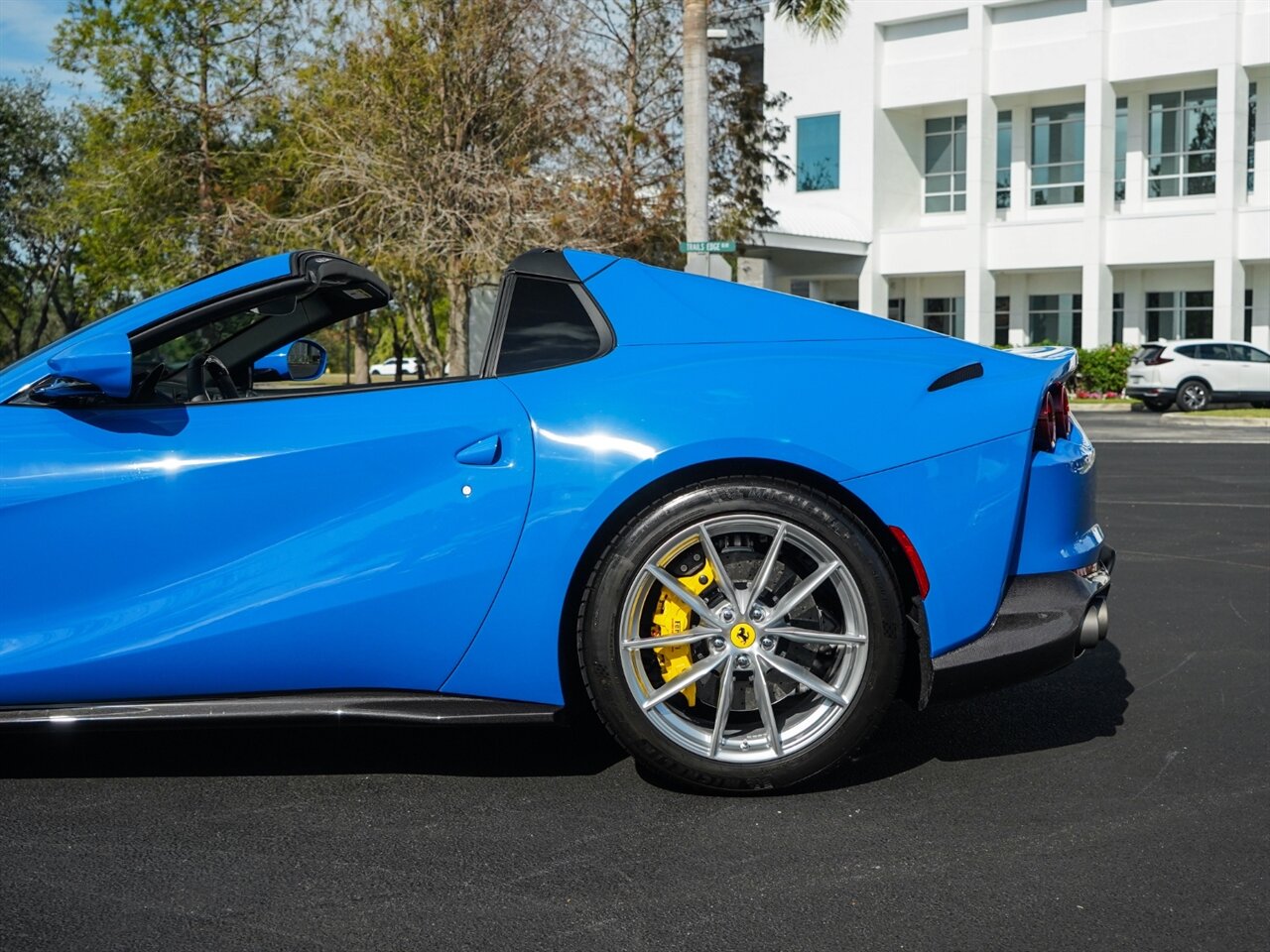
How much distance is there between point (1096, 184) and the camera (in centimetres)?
3722

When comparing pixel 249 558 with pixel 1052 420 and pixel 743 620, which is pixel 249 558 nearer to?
pixel 743 620

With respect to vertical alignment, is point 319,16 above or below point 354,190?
above

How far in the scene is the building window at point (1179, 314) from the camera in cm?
3775

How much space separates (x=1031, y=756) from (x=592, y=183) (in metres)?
20.9

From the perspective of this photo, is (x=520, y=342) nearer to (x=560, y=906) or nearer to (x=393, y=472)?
(x=393, y=472)

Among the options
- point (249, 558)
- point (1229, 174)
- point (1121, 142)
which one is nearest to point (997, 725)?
point (249, 558)

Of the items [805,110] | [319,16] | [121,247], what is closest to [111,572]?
[319,16]

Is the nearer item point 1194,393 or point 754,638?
point 754,638

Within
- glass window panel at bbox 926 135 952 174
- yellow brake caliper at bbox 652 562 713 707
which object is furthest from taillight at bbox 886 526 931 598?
glass window panel at bbox 926 135 952 174

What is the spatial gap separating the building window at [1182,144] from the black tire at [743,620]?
3711 centimetres

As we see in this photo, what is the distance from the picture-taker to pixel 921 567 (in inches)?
142

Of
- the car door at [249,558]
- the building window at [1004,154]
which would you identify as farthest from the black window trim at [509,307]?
the building window at [1004,154]

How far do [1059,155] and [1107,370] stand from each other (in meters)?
8.40

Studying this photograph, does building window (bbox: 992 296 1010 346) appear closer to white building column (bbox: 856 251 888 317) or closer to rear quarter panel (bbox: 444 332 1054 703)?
white building column (bbox: 856 251 888 317)
